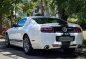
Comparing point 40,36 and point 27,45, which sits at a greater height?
point 40,36

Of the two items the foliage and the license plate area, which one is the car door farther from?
the foliage

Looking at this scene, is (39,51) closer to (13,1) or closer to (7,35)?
(7,35)

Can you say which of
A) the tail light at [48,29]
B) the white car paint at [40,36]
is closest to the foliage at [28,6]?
the white car paint at [40,36]

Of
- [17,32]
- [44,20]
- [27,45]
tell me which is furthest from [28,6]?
[27,45]

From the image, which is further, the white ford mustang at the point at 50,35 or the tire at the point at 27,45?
the tire at the point at 27,45

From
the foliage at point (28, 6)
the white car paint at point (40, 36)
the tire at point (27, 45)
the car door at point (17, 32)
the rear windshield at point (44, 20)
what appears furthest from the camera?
the foliage at point (28, 6)

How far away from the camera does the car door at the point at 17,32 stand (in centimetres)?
1396

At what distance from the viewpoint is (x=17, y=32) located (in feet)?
47.1

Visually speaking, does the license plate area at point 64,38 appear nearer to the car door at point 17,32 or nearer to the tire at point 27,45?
the tire at point 27,45

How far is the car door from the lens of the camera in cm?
1396

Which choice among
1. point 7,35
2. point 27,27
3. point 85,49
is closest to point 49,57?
point 27,27

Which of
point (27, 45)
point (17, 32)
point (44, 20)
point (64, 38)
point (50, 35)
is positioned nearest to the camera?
point (50, 35)

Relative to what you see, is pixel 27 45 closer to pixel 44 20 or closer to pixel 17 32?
pixel 44 20

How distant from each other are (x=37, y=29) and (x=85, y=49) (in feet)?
10.5
